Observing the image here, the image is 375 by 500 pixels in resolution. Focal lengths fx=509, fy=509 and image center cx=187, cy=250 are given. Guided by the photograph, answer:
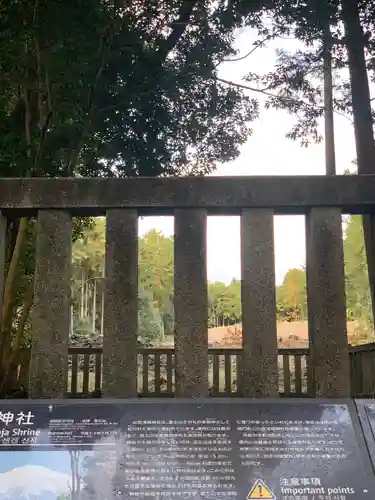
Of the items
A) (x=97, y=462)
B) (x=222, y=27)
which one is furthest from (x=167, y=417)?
(x=222, y=27)

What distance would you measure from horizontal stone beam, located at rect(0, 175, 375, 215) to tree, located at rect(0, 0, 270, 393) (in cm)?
153

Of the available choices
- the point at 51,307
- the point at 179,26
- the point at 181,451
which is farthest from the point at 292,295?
the point at 181,451

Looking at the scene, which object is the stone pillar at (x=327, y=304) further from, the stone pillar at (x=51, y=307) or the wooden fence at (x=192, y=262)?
the stone pillar at (x=51, y=307)

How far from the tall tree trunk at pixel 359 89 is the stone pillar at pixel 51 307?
383 cm

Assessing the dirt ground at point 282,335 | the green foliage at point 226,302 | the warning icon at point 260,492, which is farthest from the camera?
the green foliage at point 226,302

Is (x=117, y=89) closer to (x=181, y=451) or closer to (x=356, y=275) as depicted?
(x=181, y=451)

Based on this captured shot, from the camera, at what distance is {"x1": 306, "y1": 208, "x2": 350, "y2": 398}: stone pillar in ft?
6.98

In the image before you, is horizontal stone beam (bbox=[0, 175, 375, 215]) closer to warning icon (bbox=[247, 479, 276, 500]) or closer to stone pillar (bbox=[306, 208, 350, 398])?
stone pillar (bbox=[306, 208, 350, 398])

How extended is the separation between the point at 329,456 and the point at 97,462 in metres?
0.74

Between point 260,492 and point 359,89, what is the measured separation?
4.79 meters

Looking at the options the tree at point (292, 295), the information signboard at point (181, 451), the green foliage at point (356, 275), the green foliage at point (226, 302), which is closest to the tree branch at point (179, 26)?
the information signboard at point (181, 451)

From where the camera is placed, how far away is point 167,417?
177cm

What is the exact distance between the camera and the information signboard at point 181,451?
60.8 inches

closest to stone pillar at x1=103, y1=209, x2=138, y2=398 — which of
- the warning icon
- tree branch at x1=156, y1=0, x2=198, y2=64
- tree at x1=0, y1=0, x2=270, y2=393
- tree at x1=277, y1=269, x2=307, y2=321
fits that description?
the warning icon
